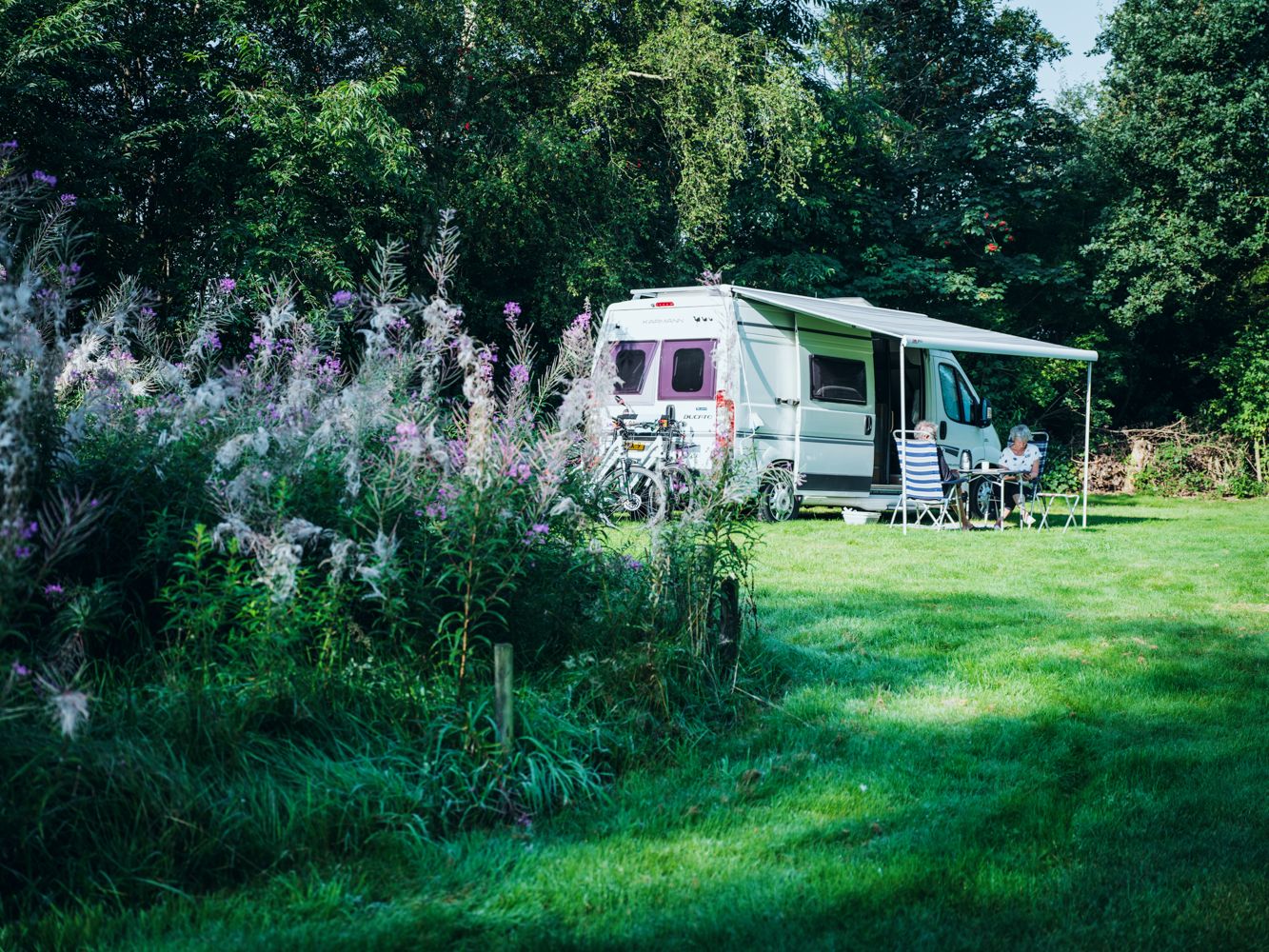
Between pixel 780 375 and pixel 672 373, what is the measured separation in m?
1.28

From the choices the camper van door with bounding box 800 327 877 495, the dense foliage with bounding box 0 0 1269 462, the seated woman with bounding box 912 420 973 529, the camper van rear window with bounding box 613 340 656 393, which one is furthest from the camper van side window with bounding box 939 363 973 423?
the dense foliage with bounding box 0 0 1269 462

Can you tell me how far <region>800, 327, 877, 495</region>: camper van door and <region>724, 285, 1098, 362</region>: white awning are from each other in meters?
0.41

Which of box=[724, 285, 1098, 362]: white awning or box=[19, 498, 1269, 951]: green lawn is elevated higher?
box=[724, 285, 1098, 362]: white awning

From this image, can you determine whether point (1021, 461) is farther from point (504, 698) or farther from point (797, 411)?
point (504, 698)

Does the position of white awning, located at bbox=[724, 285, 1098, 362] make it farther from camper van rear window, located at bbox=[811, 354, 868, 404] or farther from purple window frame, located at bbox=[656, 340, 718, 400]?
purple window frame, located at bbox=[656, 340, 718, 400]

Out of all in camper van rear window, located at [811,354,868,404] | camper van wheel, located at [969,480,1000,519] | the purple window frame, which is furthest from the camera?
camper van wheel, located at [969,480,1000,519]

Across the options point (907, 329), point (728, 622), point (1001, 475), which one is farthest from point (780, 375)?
point (728, 622)

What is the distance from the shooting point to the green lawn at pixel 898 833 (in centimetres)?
268

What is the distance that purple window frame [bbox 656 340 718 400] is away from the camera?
12.1 meters

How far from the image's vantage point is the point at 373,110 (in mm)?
14438

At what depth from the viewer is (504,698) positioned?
3.42 m

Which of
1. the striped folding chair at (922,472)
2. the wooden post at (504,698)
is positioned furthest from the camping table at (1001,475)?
the wooden post at (504,698)

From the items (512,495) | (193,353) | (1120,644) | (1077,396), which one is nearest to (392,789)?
(512,495)

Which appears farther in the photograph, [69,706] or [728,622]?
[728,622]
